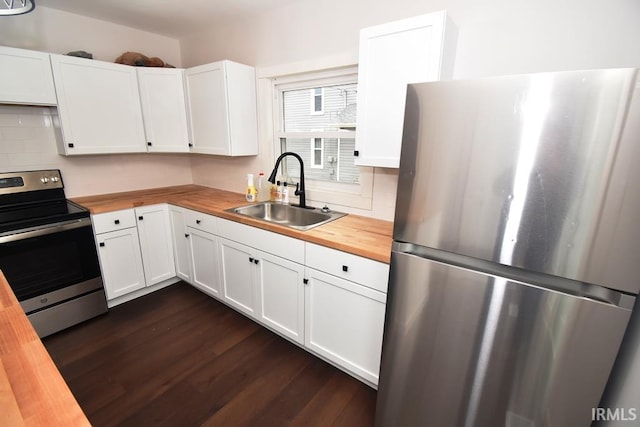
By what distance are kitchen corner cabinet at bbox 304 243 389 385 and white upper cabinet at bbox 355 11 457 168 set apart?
0.60 m

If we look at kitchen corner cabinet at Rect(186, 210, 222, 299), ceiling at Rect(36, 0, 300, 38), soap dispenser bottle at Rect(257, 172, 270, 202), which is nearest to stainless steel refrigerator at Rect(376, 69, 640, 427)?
kitchen corner cabinet at Rect(186, 210, 222, 299)

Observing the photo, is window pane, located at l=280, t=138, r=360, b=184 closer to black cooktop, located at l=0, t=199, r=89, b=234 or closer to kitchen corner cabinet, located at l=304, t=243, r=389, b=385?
kitchen corner cabinet, located at l=304, t=243, r=389, b=385

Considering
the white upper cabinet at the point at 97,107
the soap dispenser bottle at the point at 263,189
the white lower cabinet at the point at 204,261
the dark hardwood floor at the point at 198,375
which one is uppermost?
the white upper cabinet at the point at 97,107

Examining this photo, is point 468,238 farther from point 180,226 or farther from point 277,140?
point 180,226

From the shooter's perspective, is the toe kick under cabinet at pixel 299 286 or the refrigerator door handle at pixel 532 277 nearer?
the refrigerator door handle at pixel 532 277

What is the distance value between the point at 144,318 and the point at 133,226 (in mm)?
755

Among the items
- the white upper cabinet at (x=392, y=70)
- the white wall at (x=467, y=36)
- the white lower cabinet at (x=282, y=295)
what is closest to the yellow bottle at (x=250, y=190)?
the white wall at (x=467, y=36)

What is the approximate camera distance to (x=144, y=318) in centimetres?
233

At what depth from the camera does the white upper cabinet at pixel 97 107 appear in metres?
2.27

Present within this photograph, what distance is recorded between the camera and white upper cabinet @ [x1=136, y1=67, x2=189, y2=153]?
8.73ft

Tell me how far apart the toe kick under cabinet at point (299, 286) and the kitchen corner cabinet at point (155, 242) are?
257 millimetres

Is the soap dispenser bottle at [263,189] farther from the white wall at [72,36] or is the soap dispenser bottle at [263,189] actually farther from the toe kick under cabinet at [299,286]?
the white wall at [72,36]

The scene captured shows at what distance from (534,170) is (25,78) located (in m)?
3.09

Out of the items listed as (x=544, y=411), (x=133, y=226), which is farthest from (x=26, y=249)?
(x=544, y=411)
